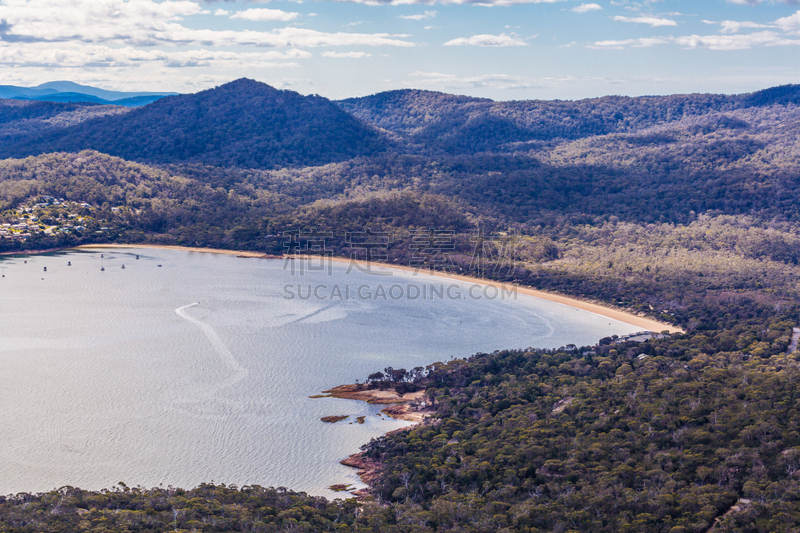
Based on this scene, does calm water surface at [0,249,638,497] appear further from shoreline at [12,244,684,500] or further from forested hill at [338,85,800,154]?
forested hill at [338,85,800,154]

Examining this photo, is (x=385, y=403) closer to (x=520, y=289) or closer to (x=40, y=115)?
(x=520, y=289)

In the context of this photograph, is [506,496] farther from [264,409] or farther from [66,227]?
[66,227]

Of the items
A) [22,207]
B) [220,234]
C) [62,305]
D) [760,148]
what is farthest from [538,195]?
[22,207]

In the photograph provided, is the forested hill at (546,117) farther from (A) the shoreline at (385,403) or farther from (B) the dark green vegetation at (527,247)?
(A) the shoreline at (385,403)

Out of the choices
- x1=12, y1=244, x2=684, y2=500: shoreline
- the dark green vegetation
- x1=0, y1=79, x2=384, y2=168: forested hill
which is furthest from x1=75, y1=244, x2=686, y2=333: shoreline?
x1=0, y1=79, x2=384, y2=168: forested hill

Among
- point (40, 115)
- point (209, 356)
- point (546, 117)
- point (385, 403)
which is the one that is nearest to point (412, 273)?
point (209, 356)
